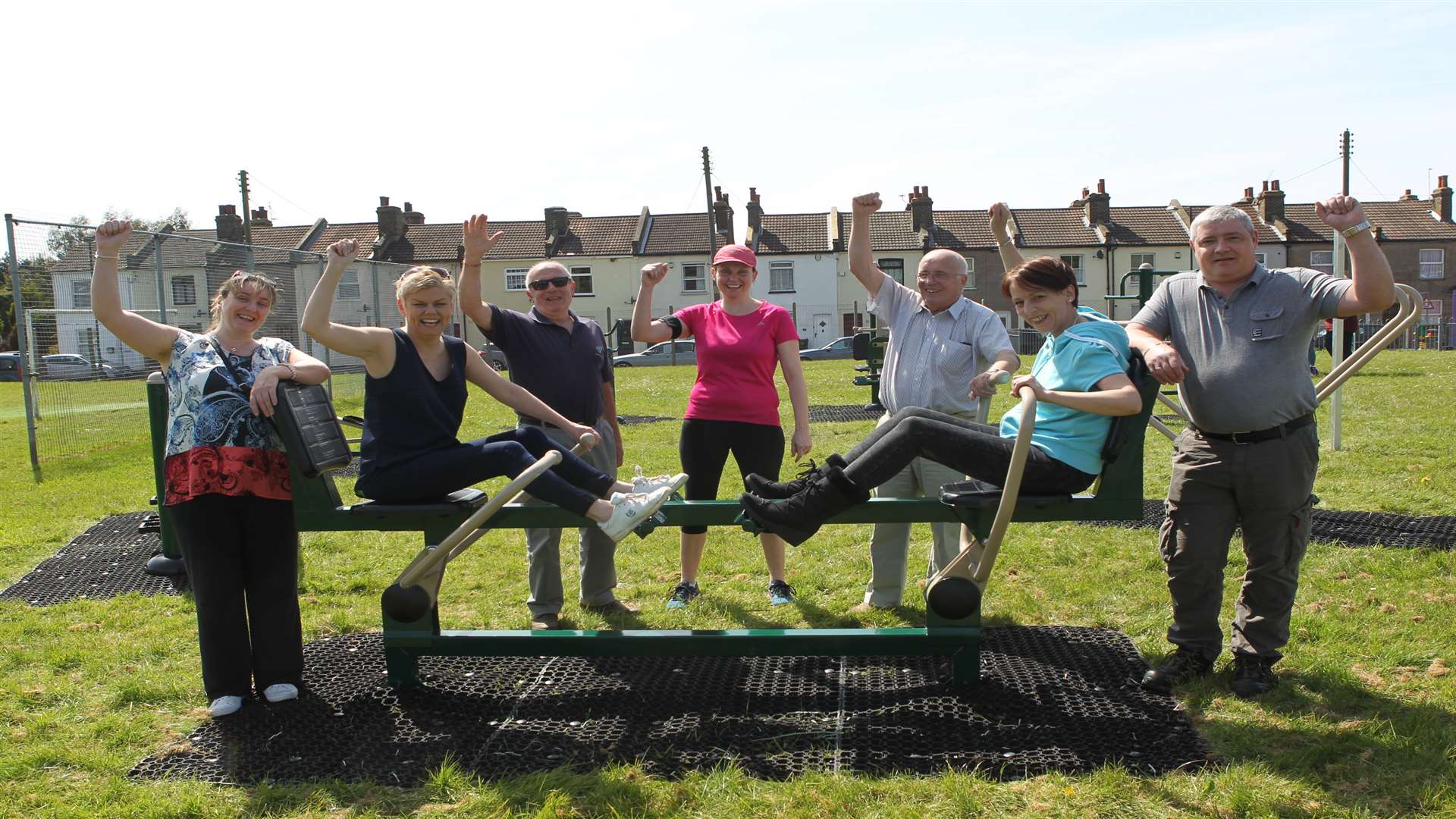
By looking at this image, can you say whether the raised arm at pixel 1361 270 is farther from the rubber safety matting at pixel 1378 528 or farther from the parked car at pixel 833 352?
the parked car at pixel 833 352

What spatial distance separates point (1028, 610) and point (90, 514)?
24.2 ft

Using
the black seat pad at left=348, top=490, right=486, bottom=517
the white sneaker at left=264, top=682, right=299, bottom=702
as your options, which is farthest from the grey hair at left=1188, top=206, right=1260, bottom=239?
the white sneaker at left=264, top=682, right=299, bottom=702

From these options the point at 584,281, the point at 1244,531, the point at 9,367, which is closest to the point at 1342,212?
the point at 1244,531

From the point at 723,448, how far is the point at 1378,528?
14.3 feet

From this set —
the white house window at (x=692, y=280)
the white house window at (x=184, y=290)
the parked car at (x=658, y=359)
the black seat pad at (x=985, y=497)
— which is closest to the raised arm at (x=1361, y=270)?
the black seat pad at (x=985, y=497)

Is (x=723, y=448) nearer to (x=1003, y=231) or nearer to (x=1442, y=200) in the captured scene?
(x=1003, y=231)

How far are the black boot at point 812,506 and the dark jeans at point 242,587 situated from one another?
2.03 metres

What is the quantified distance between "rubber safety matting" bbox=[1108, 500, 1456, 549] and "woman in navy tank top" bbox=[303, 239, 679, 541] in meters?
3.53

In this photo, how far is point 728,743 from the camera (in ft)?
12.6

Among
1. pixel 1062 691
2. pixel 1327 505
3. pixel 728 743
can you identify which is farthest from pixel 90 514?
pixel 1327 505

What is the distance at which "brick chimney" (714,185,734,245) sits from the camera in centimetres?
4825

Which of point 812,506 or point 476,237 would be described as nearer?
point 812,506

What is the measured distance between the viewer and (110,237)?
4090 millimetres

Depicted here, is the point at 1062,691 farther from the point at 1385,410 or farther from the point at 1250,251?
the point at 1385,410
